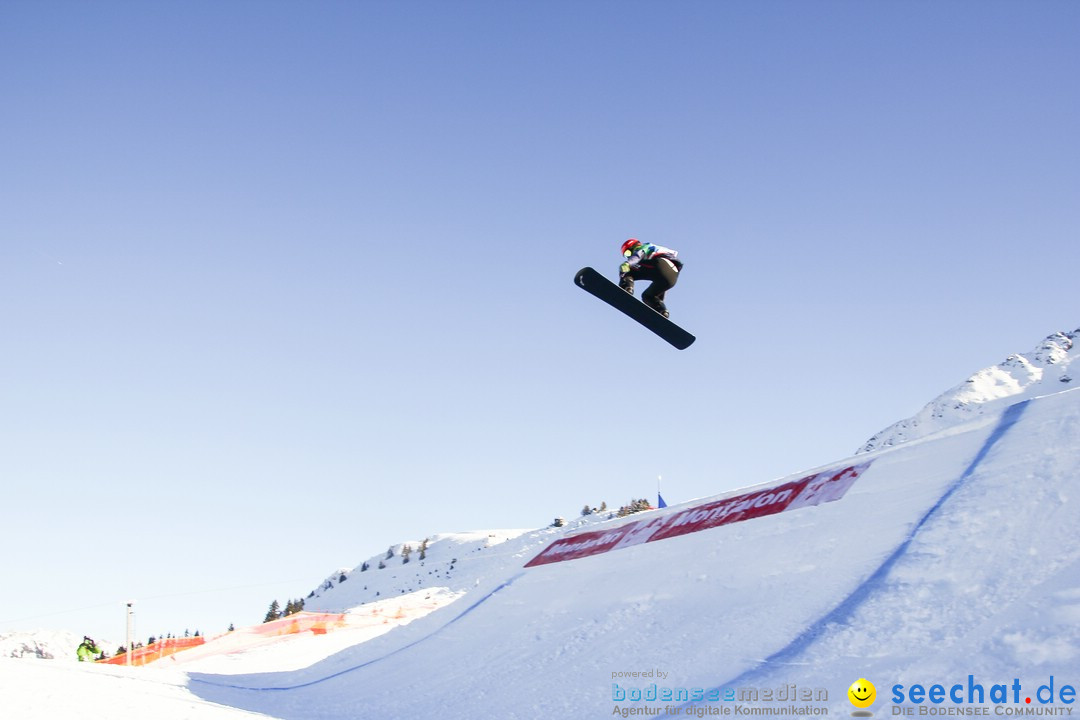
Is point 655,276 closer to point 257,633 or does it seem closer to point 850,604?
point 850,604

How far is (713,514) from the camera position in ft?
39.7

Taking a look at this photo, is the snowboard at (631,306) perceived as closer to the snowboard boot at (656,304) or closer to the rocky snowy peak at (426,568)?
the snowboard boot at (656,304)

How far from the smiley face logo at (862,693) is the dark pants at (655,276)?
4400 millimetres

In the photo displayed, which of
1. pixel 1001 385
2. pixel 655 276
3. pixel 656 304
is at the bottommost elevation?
pixel 656 304

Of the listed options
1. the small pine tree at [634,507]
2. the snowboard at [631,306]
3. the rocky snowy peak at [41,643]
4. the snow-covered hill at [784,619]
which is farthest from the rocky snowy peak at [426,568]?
the rocky snowy peak at [41,643]

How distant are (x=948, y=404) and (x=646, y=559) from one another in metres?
106

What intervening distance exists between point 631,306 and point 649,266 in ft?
1.82

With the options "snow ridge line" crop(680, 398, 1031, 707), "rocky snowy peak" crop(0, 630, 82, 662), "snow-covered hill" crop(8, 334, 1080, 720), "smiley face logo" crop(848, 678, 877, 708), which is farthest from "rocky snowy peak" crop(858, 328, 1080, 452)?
"smiley face logo" crop(848, 678, 877, 708)

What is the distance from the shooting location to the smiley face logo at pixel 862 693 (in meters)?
5.13

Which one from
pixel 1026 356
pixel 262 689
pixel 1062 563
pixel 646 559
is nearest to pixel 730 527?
pixel 646 559

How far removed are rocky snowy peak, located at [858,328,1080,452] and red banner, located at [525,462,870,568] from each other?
77098 mm

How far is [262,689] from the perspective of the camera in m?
12.5

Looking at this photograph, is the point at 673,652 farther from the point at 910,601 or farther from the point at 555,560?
the point at 555,560

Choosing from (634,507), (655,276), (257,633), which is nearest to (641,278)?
(655,276)
